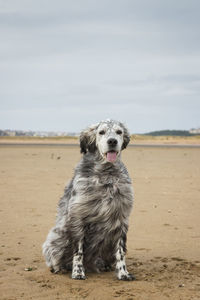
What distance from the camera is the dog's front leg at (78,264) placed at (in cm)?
657

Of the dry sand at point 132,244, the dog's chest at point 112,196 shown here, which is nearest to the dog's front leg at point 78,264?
the dry sand at point 132,244

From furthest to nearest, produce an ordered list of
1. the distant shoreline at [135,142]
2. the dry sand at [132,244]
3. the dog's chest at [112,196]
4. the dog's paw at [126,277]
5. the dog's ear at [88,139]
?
the distant shoreline at [135,142] < the dog's ear at [88,139] < the dog's paw at [126,277] < the dog's chest at [112,196] < the dry sand at [132,244]

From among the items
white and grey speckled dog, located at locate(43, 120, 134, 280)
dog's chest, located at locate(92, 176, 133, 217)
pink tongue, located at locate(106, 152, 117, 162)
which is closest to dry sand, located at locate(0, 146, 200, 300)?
white and grey speckled dog, located at locate(43, 120, 134, 280)

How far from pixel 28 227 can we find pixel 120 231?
3.72 metres

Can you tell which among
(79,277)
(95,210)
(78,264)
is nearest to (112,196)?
(95,210)

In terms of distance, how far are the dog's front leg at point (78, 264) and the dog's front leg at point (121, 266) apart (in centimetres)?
49

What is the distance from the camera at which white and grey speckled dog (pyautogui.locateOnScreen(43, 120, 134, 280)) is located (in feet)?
21.1

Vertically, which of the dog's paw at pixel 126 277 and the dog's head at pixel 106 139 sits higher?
the dog's head at pixel 106 139

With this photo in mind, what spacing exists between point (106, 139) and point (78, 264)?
5.78ft

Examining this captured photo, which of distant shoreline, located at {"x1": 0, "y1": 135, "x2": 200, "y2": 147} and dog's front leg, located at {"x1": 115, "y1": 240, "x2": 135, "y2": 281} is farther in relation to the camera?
distant shoreline, located at {"x1": 0, "y1": 135, "x2": 200, "y2": 147}

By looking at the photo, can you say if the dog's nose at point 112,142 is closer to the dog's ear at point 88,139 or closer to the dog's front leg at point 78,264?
the dog's ear at point 88,139

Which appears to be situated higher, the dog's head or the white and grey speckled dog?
the dog's head

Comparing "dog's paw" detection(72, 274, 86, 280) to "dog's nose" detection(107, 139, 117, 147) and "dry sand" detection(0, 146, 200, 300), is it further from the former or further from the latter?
"dog's nose" detection(107, 139, 117, 147)

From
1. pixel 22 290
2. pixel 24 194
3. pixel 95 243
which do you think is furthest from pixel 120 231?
pixel 24 194
